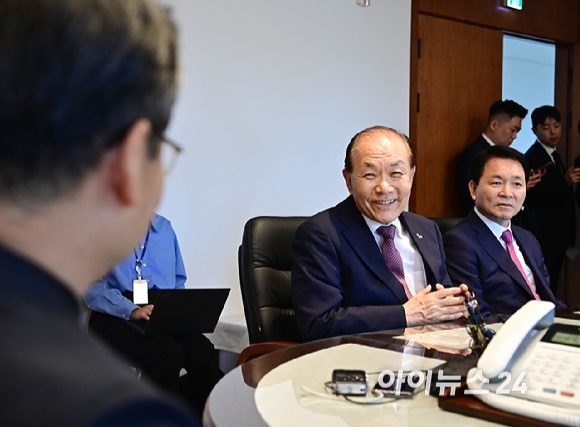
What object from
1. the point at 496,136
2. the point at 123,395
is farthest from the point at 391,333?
the point at 496,136

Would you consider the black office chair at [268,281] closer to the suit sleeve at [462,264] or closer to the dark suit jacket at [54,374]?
the suit sleeve at [462,264]

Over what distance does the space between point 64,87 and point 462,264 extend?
8.01 feet

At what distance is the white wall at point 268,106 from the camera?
3.96 meters

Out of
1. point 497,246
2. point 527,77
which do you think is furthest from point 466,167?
point 527,77

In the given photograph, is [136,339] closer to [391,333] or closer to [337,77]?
[391,333]

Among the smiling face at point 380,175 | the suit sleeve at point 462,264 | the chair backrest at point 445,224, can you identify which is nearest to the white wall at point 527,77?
the chair backrest at point 445,224

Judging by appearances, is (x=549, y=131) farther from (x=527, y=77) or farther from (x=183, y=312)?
(x=183, y=312)

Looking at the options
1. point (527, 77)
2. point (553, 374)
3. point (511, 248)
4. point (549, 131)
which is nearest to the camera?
point (553, 374)

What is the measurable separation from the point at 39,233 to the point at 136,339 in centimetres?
262

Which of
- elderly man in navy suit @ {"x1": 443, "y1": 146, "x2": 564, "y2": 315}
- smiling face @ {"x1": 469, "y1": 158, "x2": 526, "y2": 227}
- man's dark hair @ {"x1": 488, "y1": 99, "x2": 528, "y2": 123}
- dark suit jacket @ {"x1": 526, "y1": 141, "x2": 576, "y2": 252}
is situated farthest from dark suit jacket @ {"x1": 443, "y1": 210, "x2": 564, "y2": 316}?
man's dark hair @ {"x1": 488, "y1": 99, "x2": 528, "y2": 123}

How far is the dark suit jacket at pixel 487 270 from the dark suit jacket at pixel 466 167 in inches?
92.2

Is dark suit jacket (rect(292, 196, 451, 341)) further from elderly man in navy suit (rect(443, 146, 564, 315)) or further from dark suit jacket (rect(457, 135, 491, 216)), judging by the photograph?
dark suit jacket (rect(457, 135, 491, 216))

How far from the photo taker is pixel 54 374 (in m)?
0.36

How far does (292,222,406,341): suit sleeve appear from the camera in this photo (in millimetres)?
2072
